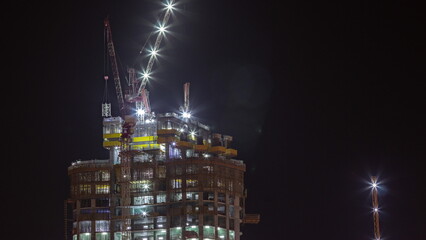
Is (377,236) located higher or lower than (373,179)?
lower

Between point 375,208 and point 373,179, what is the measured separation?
495 inches

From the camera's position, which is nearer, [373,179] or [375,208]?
[375,208]

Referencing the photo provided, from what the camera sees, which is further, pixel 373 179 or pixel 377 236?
pixel 373 179

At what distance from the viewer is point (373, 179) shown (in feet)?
594

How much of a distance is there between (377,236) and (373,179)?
657 inches

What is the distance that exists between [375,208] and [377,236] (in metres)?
5.89

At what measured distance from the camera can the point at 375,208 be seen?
557 ft

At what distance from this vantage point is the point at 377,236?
16862 centimetres
